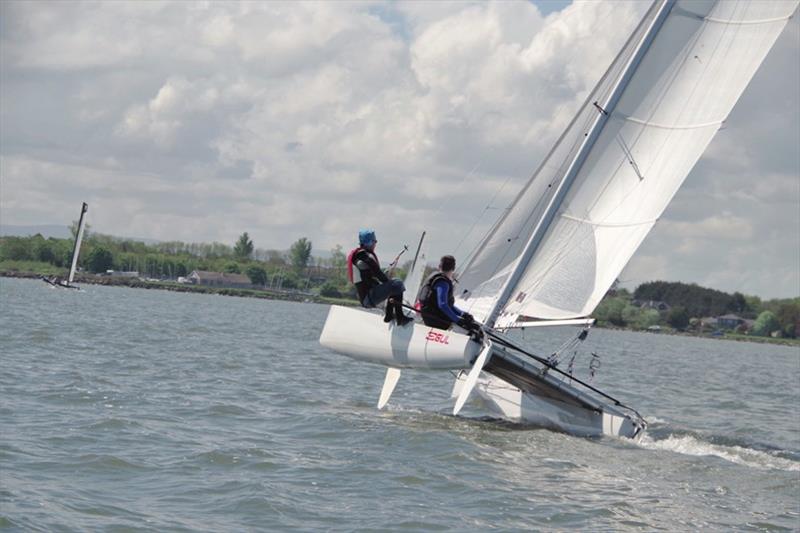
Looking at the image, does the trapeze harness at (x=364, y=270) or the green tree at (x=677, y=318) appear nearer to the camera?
the trapeze harness at (x=364, y=270)

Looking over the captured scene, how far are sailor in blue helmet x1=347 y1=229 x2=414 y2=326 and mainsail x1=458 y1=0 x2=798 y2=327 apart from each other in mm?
1629

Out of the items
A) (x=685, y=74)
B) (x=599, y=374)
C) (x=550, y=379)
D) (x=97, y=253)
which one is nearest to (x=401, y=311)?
(x=550, y=379)

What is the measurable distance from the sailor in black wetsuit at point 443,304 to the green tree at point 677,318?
130 m

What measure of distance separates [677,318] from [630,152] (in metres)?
129

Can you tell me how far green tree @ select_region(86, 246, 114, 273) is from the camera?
137 m

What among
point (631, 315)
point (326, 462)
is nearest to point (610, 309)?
point (631, 315)

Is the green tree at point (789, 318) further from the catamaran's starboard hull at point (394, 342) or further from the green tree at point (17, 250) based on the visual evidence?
the catamaran's starboard hull at point (394, 342)

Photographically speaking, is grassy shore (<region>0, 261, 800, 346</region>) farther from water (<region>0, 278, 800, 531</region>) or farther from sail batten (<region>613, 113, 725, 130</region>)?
sail batten (<region>613, 113, 725, 130</region>)

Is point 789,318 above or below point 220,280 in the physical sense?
above

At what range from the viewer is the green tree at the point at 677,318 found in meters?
140

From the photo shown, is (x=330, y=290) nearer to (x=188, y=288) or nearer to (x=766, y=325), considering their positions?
(x=188, y=288)

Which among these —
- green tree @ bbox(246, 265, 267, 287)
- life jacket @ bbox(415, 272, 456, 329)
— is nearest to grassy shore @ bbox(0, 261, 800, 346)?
green tree @ bbox(246, 265, 267, 287)

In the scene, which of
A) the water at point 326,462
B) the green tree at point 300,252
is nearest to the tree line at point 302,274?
the green tree at point 300,252

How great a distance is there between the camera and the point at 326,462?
1075 centimetres
